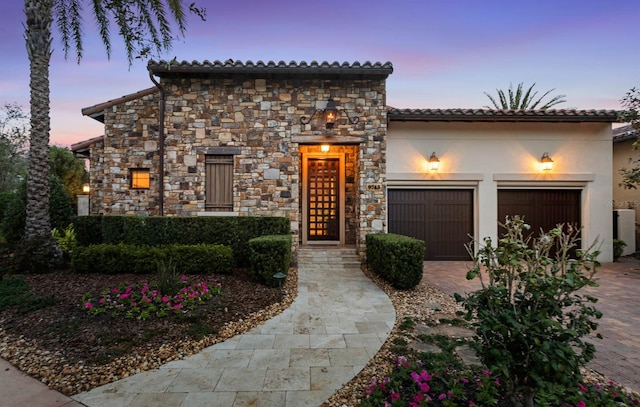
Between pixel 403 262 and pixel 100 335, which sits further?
pixel 403 262

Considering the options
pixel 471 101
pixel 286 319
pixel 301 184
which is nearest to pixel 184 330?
pixel 286 319

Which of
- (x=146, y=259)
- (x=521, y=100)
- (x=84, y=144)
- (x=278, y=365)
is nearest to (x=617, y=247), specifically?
(x=521, y=100)

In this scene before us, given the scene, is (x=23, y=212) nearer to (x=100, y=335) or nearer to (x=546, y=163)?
(x=100, y=335)

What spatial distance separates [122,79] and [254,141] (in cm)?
580

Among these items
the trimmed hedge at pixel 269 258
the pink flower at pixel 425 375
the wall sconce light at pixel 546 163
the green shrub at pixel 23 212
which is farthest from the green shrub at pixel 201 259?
the wall sconce light at pixel 546 163

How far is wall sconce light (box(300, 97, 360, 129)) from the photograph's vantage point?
6988mm

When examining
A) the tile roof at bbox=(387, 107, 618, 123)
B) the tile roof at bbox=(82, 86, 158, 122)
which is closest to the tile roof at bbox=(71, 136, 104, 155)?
the tile roof at bbox=(82, 86, 158, 122)

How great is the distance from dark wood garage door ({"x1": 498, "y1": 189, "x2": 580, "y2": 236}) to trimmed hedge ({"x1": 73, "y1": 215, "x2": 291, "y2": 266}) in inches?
273

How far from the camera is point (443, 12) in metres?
6.93

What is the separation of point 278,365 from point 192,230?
14.7 feet

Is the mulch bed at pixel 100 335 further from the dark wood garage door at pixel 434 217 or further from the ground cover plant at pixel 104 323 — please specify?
the dark wood garage door at pixel 434 217

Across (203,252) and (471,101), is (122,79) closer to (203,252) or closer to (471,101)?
(203,252)

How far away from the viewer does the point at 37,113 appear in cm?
588

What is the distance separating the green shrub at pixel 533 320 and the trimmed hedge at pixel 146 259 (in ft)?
16.4
